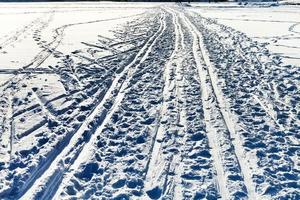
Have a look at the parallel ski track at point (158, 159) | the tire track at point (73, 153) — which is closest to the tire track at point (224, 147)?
the parallel ski track at point (158, 159)

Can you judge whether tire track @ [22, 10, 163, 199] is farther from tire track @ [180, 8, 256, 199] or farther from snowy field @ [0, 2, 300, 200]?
tire track @ [180, 8, 256, 199]

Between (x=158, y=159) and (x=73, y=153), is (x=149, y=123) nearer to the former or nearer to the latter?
(x=158, y=159)

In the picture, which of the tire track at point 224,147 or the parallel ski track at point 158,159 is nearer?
the tire track at point 224,147

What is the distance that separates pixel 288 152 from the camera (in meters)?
5.50

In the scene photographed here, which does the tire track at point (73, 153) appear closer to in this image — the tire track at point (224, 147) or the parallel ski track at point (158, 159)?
the parallel ski track at point (158, 159)

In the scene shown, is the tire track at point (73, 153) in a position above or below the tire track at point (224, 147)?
above

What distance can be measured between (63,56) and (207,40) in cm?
546

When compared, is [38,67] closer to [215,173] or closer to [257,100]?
[257,100]

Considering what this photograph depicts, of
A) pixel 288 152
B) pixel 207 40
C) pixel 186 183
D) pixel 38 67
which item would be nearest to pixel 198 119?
pixel 288 152

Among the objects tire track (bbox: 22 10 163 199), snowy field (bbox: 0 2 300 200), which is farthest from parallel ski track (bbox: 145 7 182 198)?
tire track (bbox: 22 10 163 199)

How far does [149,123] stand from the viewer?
6.51m

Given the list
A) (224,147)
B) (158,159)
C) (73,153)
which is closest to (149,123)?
(158,159)

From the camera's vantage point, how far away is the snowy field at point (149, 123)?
4.70 meters

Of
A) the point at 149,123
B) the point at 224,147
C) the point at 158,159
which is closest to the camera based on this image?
the point at 158,159
